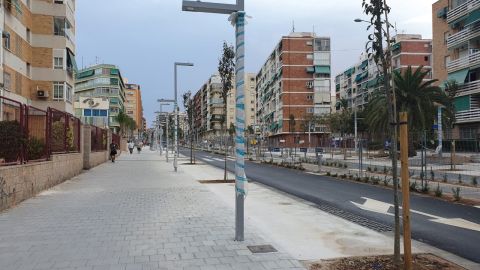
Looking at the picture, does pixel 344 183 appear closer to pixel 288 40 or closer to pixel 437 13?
pixel 437 13

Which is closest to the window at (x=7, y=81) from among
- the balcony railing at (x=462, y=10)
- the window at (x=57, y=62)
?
the window at (x=57, y=62)

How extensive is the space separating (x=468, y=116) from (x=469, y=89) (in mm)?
2673

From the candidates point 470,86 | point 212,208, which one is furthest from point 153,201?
point 470,86

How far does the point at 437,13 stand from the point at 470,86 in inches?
458

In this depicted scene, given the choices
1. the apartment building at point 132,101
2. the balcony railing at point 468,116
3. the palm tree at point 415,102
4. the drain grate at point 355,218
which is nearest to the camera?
the drain grate at point 355,218

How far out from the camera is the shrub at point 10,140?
419 inches

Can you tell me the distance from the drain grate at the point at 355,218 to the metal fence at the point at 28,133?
299 inches

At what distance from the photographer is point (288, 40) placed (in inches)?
3740

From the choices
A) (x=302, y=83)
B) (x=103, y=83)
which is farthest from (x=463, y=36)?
(x=103, y=83)

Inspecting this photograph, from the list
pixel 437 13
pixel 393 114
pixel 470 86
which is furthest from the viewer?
pixel 437 13

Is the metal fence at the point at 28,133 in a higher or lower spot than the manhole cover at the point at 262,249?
higher

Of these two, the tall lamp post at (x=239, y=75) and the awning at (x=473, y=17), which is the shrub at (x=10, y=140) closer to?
the tall lamp post at (x=239, y=75)

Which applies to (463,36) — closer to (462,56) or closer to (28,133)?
(462,56)

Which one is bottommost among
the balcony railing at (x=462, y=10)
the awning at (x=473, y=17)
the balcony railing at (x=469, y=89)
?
the balcony railing at (x=469, y=89)
